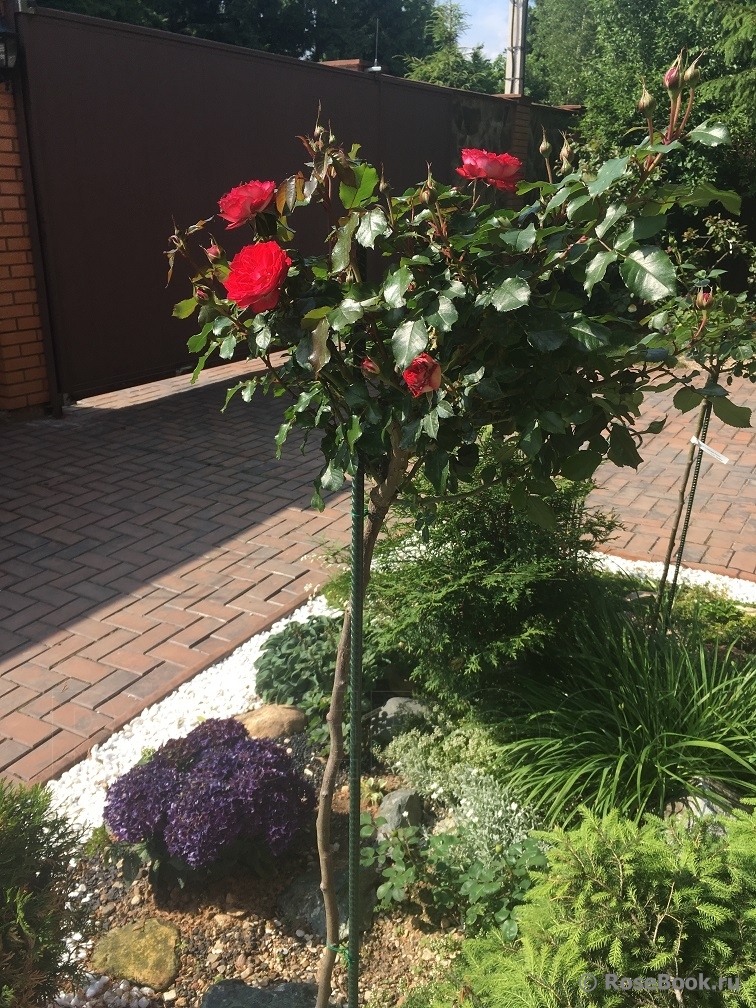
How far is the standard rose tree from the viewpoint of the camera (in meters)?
1.45

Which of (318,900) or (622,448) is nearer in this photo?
(622,448)

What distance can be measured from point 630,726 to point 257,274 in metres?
2.02

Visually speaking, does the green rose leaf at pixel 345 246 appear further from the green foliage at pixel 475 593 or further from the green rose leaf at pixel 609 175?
the green foliage at pixel 475 593

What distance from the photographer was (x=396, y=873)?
98.7 inches

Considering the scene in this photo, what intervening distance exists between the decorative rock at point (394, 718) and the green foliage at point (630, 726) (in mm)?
364

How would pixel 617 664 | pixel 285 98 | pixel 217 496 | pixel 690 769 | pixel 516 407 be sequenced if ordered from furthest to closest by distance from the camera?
pixel 285 98 → pixel 217 496 → pixel 617 664 → pixel 690 769 → pixel 516 407

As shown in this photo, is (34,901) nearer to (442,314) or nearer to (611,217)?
(442,314)

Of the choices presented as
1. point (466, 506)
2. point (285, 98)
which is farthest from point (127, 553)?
point (285, 98)

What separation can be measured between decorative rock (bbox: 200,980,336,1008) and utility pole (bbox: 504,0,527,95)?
604 inches

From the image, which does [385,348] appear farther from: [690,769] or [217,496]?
[217,496]

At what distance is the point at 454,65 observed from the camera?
18.7 metres

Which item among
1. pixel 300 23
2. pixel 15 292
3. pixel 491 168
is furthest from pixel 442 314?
pixel 300 23

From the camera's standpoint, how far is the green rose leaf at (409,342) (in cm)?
143

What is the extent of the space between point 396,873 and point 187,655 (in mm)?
1762
